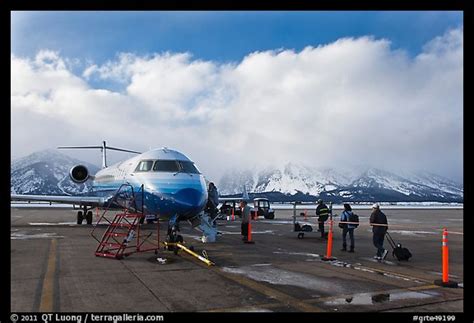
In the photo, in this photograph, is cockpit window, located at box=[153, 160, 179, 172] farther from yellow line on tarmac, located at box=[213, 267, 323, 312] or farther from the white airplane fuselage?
yellow line on tarmac, located at box=[213, 267, 323, 312]

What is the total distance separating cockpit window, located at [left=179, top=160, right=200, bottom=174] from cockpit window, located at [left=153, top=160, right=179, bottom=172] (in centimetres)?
21

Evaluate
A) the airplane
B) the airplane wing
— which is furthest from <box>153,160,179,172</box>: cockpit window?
the airplane wing

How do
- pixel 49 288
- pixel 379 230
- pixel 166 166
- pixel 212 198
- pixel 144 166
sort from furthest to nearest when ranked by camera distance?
pixel 212 198
pixel 144 166
pixel 166 166
pixel 379 230
pixel 49 288

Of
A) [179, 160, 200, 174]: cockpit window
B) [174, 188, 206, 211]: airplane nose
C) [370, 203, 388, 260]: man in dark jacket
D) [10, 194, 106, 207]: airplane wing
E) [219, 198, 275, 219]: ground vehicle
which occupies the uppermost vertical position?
[179, 160, 200, 174]: cockpit window

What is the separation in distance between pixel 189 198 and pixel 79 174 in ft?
50.5

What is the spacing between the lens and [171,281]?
7.98 m

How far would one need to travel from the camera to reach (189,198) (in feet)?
41.2

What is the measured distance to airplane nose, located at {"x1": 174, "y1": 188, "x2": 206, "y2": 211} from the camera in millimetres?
12531

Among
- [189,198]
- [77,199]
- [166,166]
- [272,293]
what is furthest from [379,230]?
[77,199]

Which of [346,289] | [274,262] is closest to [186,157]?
[274,262]

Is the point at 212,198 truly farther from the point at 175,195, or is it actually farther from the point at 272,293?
the point at 272,293
